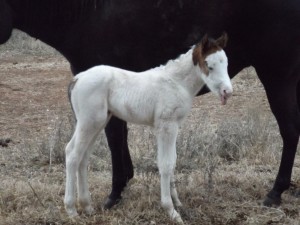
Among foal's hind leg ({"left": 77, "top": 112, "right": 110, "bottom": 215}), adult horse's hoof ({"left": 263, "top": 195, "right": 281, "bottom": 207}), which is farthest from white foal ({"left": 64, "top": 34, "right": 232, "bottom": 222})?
adult horse's hoof ({"left": 263, "top": 195, "right": 281, "bottom": 207})

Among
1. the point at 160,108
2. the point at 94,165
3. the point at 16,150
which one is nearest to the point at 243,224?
the point at 160,108

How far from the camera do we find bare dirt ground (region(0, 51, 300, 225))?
4047 mm

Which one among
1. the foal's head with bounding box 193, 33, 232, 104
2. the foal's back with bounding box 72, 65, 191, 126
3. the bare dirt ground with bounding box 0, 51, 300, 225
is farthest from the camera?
the bare dirt ground with bounding box 0, 51, 300, 225

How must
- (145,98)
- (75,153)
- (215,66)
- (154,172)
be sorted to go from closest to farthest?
1. (215,66)
2. (145,98)
3. (75,153)
4. (154,172)

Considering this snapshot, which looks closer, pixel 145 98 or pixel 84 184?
pixel 145 98

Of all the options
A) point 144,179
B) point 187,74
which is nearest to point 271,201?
point 144,179

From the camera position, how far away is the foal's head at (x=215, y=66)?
3406 millimetres

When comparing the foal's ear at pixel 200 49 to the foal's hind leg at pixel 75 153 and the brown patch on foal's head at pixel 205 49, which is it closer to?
the brown patch on foal's head at pixel 205 49

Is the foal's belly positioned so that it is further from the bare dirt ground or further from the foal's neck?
the bare dirt ground

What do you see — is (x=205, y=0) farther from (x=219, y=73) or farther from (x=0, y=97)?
(x=0, y=97)

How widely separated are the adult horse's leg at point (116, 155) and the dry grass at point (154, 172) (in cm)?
9

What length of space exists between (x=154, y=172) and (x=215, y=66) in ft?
6.36

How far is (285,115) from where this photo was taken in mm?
4488

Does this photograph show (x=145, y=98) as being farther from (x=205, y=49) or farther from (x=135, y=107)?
(x=205, y=49)
